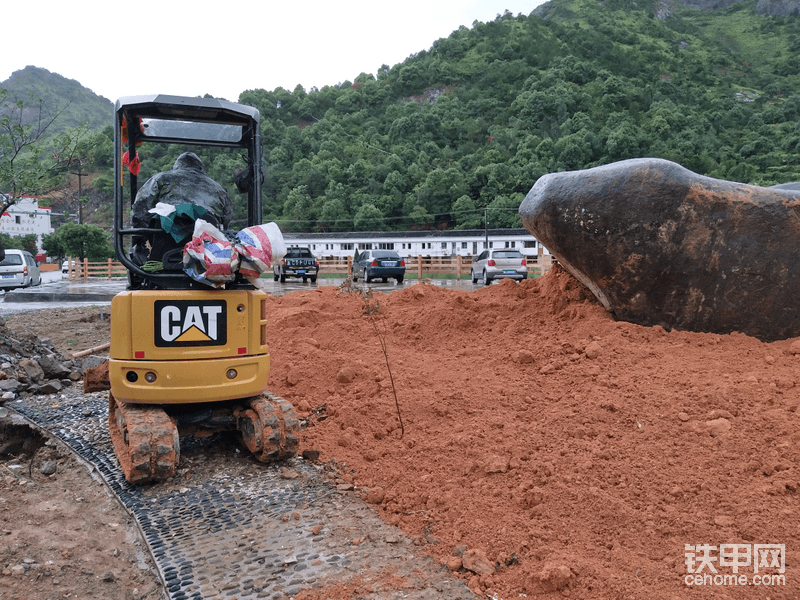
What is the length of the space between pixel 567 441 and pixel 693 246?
2.49 m

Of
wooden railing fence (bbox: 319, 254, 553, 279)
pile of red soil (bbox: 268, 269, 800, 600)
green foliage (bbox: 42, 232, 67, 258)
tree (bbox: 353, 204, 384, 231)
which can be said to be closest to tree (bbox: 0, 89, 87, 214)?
pile of red soil (bbox: 268, 269, 800, 600)

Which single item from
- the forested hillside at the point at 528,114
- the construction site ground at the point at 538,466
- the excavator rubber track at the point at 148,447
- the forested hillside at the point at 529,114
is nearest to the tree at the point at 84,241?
the forested hillside at the point at 528,114

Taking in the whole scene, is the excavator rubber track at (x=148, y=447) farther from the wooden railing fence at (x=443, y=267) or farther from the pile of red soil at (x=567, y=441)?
the wooden railing fence at (x=443, y=267)

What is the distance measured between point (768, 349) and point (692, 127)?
96879mm

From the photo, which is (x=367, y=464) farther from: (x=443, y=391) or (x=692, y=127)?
(x=692, y=127)

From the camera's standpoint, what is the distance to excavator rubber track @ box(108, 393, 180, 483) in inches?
166

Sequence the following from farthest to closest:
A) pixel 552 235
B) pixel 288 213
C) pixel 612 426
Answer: pixel 288 213 → pixel 552 235 → pixel 612 426

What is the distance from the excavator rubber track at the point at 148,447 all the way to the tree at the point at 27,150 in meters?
6.17

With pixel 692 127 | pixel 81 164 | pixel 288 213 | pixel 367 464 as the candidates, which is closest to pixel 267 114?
pixel 288 213

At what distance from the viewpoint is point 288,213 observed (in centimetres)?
8856

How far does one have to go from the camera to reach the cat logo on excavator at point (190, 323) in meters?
4.45

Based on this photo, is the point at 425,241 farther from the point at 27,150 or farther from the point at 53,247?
the point at 27,150

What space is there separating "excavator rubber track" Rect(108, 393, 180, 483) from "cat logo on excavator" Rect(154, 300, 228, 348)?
55 centimetres

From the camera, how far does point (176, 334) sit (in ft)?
14.7
